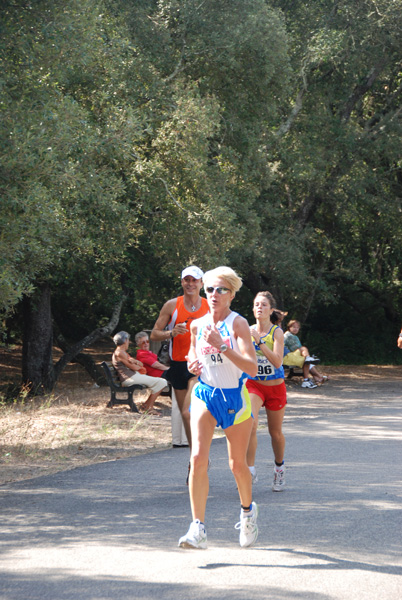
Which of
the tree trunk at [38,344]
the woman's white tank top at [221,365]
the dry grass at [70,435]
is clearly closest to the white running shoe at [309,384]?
the tree trunk at [38,344]

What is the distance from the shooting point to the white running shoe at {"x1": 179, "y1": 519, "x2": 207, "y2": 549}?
491cm

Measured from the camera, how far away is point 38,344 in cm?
1888

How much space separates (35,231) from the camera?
9461mm

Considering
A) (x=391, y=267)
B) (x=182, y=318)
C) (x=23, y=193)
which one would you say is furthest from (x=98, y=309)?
(x=182, y=318)

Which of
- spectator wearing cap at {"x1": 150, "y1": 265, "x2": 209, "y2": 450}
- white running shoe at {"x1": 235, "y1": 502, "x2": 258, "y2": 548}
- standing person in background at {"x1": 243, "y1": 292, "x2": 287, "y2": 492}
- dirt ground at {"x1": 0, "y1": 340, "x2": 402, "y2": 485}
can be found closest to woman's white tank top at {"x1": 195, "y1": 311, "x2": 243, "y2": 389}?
white running shoe at {"x1": 235, "y1": 502, "x2": 258, "y2": 548}

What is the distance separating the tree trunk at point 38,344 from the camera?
18688 mm

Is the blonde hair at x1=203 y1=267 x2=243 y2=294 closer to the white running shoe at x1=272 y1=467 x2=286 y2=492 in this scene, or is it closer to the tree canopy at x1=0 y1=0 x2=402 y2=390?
the white running shoe at x1=272 y1=467 x2=286 y2=492

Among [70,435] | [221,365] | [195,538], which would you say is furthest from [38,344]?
[195,538]

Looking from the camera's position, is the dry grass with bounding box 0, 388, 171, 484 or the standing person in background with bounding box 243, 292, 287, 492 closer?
the standing person in background with bounding box 243, 292, 287, 492

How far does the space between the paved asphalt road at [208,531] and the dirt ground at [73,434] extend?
2.10 ft

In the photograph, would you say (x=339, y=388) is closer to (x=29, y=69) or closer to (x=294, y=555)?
(x=29, y=69)

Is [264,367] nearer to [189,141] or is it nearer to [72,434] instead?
[72,434]

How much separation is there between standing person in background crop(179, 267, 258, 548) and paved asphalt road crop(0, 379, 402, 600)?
408 mm

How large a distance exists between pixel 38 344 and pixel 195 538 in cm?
1449
